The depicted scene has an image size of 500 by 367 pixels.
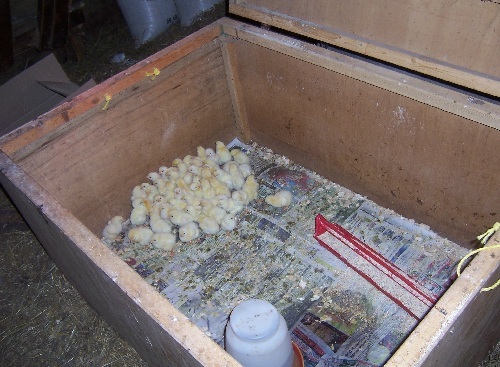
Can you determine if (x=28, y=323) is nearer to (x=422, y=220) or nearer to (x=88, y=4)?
(x=422, y=220)

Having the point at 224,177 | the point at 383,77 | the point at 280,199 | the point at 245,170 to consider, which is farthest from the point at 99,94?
the point at 383,77

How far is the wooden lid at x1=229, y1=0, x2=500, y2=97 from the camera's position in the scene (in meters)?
1.42

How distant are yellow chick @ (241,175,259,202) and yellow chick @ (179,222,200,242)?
1.06 ft

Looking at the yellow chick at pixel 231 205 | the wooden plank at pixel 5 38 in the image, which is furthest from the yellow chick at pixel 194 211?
the wooden plank at pixel 5 38

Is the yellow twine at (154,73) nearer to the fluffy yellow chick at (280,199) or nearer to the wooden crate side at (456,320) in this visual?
the fluffy yellow chick at (280,199)

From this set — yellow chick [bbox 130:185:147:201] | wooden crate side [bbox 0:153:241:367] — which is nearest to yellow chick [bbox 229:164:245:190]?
yellow chick [bbox 130:185:147:201]

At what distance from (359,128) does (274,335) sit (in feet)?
3.53

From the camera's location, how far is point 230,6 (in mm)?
2186

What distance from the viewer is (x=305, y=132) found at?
2262 millimetres

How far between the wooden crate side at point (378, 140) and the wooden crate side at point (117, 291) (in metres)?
1.19

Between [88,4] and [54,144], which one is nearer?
[54,144]

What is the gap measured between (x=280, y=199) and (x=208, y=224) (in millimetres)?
373

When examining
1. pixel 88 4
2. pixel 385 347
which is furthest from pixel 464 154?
pixel 88 4

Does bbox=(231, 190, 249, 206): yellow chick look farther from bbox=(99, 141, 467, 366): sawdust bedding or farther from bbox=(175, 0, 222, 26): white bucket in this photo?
bbox=(175, 0, 222, 26): white bucket
